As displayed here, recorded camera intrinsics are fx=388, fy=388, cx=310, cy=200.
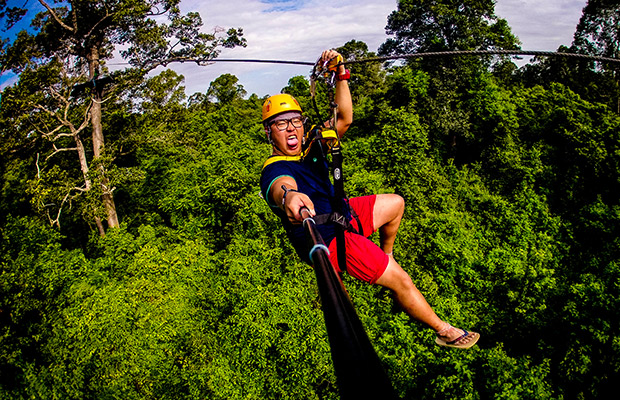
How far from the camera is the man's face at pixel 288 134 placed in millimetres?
4172

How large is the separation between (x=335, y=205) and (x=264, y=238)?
1431 centimetres

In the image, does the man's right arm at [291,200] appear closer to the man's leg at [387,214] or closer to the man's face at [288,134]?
the man's face at [288,134]

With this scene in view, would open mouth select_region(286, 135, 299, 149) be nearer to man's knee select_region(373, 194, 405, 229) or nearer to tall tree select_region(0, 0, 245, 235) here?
man's knee select_region(373, 194, 405, 229)

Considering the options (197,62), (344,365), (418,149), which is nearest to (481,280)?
(418,149)

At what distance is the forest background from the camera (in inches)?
547

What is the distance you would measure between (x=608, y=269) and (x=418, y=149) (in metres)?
10.9

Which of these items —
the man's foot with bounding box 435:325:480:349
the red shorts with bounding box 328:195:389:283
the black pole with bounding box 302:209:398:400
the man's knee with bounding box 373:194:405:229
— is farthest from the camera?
the man's knee with bounding box 373:194:405:229

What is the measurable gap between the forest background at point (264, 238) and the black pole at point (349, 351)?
12.9 meters

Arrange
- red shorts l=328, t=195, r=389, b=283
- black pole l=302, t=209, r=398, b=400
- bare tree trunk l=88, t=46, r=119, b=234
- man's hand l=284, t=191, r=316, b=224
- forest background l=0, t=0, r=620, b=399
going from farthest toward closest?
bare tree trunk l=88, t=46, r=119, b=234 < forest background l=0, t=0, r=620, b=399 < red shorts l=328, t=195, r=389, b=283 < man's hand l=284, t=191, r=316, b=224 < black pole l=302, t=209, r=398, b=400

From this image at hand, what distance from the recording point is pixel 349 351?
1195 millimetres

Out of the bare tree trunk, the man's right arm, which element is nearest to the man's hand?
the man's right arm

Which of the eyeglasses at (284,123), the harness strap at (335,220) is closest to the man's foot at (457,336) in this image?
the harness strap at (335,220)

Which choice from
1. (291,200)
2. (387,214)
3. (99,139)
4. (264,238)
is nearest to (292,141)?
→ (387,214)

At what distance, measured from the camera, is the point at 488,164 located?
27828 mm
